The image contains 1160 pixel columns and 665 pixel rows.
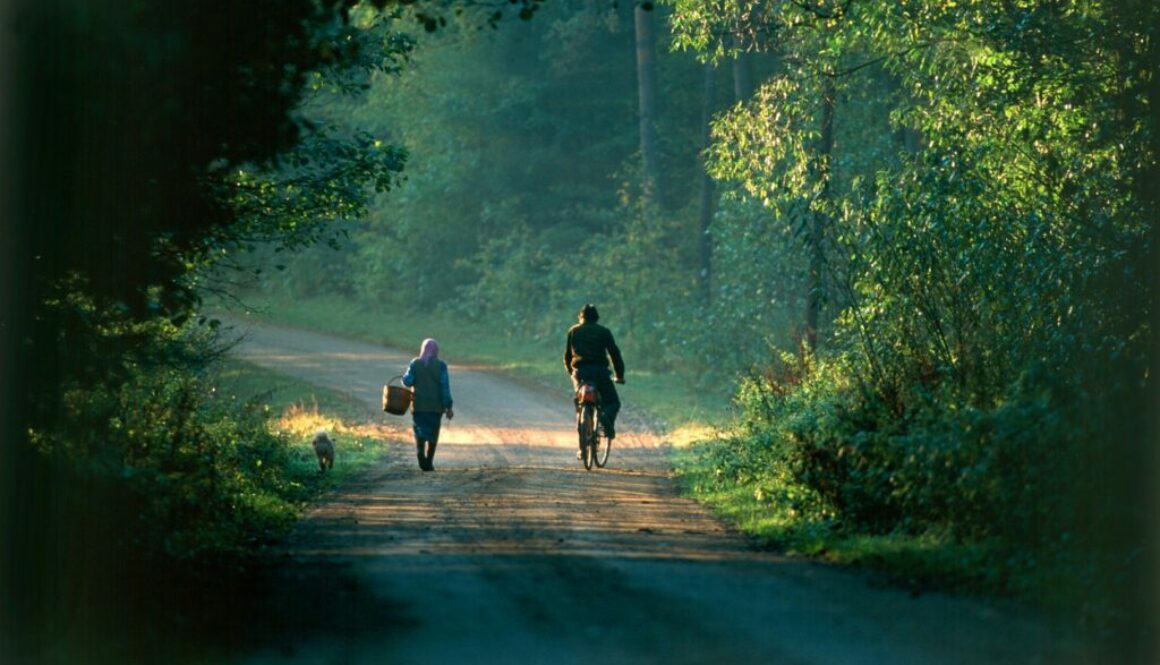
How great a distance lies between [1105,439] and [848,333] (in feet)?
31.1

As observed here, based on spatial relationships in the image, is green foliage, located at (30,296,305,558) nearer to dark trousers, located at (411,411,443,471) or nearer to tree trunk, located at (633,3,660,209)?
dark trousers, located at (411,411,443,471)

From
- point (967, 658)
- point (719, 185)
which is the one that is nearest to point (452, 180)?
point (719, 185)

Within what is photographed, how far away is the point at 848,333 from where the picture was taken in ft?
65.0

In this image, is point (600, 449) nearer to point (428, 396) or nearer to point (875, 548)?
point (428, 396)

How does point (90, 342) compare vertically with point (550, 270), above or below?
below

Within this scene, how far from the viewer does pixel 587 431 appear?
66.1 ft

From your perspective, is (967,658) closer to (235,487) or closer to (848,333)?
(235,487)

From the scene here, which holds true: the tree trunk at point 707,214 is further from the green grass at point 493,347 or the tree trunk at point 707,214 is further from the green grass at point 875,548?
the green grass at point 875,548

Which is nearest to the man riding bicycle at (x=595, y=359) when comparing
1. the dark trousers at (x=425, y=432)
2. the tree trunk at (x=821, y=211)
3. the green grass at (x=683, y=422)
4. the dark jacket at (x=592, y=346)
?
the dark jacket at (x=592, y=346)

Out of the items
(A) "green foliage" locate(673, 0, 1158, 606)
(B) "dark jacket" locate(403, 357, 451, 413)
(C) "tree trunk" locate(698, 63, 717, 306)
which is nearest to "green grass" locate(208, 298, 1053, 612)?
(A) "green foliage" locate(673, 0, 1158, 606)

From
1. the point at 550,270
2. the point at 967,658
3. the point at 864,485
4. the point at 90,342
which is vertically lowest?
the point at 967,658

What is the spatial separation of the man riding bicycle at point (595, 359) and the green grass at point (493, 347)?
21.5ft

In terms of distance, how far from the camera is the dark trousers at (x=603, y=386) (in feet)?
66.4

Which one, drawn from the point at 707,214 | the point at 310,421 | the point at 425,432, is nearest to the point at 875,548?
the point at 425,432
